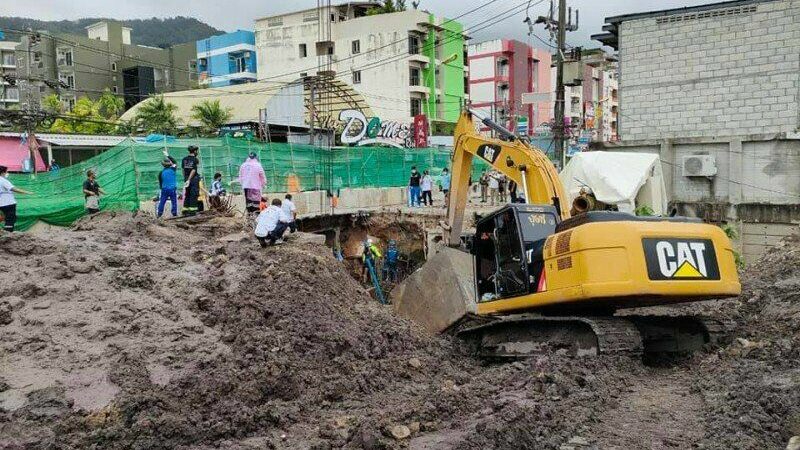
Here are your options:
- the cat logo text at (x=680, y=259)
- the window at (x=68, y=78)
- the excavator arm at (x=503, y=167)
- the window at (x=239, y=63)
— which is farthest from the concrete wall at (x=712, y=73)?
the window at (x=68, y=78)

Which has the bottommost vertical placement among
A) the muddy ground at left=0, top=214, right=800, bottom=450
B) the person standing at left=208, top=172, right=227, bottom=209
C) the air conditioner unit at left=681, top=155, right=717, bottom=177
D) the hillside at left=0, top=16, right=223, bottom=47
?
the muddy ground at left=0, top=214, right=800, bottom=450

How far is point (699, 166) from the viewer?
18453 mm

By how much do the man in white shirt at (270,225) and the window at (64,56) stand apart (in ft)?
190

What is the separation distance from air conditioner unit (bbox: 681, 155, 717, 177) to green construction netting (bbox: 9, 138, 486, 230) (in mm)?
12033

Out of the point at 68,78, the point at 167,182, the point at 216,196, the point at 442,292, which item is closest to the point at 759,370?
the point at 442,292

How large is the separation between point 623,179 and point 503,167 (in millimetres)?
8001

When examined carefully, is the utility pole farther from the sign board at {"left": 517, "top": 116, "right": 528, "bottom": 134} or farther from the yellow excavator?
the sign board at {"left": 517, "top": 116, "right": 528, "bottom": 134}

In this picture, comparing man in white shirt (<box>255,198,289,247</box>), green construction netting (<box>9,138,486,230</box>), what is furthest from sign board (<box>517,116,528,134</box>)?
man in white shirt (<box>255,198,289,247</box>)

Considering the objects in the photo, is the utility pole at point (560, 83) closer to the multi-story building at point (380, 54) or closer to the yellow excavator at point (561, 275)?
the yellow excavator at point (561, 275)

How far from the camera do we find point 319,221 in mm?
23984

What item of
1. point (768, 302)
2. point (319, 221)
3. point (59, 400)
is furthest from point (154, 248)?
point (319, 221)

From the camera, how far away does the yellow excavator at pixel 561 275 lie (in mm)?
7992

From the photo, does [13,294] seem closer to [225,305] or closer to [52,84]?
[225,305]

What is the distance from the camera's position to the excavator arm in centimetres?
1017
